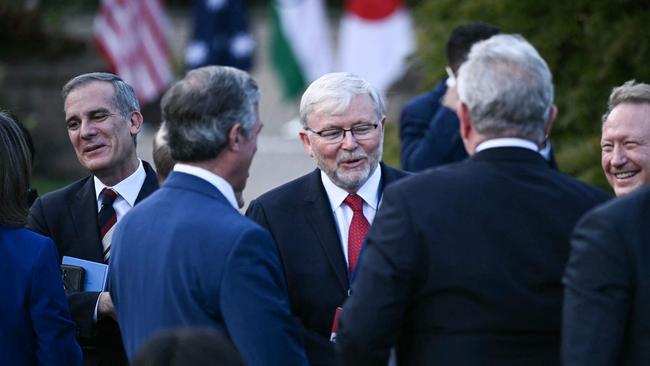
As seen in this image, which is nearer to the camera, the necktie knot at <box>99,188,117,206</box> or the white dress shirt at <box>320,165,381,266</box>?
the white dress shirt at <box>320,165,381,266</box>

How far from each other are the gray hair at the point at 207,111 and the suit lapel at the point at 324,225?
40.3 inches

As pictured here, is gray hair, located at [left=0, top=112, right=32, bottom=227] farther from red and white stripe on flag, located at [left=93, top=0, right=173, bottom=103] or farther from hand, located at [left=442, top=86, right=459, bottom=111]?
red and white stripe on flag, located at [left=93, top=0, right=173, bottom=103]

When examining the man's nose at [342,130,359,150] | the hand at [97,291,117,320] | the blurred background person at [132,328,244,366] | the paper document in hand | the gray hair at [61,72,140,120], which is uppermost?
the gray hair at [61,72,140,120]

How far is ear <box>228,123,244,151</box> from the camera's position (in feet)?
12.9

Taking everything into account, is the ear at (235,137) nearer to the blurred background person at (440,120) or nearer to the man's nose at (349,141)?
the man's nose at (349,141)

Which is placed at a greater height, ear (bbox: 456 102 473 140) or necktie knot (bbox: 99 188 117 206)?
ear (bbox: 456 102 473 140)

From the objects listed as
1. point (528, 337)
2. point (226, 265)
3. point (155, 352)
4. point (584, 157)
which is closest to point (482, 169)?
point (528, 337)

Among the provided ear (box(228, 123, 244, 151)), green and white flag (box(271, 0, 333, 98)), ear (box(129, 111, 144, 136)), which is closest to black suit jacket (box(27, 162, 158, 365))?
ear (box(129, 111, 144, 136))

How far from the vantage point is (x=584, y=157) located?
7.76 meters

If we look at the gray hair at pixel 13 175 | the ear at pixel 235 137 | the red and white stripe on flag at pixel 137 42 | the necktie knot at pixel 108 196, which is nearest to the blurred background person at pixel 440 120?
the necktie knot at pixel 108 196

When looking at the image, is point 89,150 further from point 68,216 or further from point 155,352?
point 155,352

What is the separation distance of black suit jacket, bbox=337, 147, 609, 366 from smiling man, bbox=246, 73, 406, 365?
1189 mm

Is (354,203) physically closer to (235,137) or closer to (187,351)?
(235,137)

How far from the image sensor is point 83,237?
5.27m
